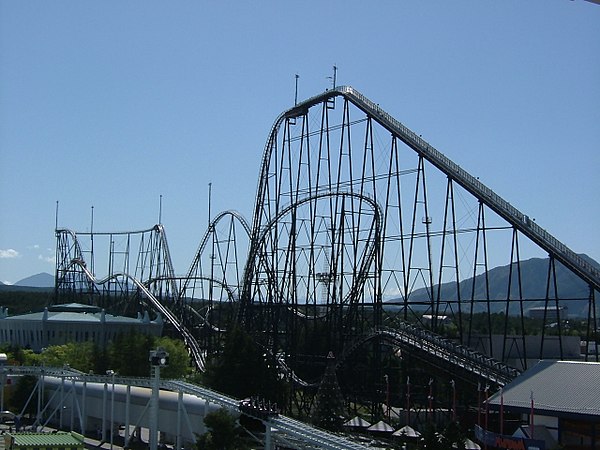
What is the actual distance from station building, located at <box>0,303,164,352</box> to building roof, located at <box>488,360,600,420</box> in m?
47.5

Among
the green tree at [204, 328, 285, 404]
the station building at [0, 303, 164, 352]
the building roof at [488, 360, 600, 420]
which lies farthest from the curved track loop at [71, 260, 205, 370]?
the building roof at [488, 360, 600, 420]

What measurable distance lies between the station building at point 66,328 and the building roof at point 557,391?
4752 cm

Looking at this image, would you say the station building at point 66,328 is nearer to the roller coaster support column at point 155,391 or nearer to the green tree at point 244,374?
the green tree at point 244,374

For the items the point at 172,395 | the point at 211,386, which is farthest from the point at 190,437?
the point at 211,386

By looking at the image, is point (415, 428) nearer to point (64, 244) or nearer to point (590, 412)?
point (590, 412)

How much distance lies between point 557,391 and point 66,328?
176 ft

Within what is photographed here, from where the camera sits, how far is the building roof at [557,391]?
26406 mm

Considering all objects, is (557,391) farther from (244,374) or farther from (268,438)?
(244,374)

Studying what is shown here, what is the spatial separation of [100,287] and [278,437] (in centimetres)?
6821

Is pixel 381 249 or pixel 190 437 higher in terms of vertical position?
pixel 381 249

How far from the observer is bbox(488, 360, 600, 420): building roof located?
86.6ft

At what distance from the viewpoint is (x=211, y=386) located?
4031cm

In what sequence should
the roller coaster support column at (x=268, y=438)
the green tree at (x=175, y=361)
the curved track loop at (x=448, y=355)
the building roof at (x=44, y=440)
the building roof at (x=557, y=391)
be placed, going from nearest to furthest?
the roller coaster support column at (x=268, y=438), the building roof at (x=557, y=391), the building roof at (x=44, y=440), the curved track loop at (x=448, y=355), the green tree at (x=175, y=361)

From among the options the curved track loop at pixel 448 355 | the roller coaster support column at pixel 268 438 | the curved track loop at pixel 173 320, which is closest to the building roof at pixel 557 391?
the curved track loop at pixel 448 355
